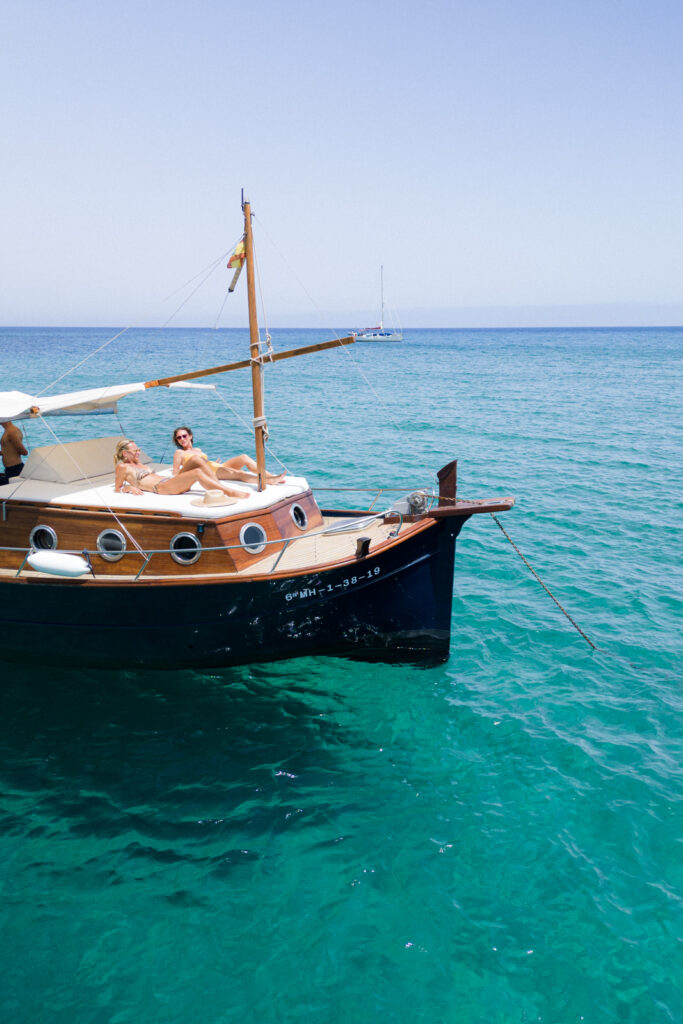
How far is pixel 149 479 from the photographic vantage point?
430 inches

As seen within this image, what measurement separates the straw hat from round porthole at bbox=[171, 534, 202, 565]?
535 mm

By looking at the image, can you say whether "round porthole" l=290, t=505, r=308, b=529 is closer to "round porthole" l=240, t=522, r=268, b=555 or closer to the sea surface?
"round porthole" l=240, t=522, r=268, b=555

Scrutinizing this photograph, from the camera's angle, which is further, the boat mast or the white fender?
the boat mast

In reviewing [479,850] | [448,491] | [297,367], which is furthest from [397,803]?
[297,367]

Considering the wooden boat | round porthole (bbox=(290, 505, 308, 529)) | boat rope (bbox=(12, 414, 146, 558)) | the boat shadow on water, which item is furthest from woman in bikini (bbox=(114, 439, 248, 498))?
the boat shadow on water

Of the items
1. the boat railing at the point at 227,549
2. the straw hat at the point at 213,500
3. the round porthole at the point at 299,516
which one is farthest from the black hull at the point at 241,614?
the round porthole at the point at 299,516

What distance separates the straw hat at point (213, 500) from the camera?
10.0 m

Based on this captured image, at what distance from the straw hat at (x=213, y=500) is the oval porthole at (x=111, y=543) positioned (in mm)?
1172

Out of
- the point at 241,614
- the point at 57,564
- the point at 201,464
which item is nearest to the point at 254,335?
the point at 201,464

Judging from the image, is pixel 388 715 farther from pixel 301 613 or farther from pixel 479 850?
pixel 479 850

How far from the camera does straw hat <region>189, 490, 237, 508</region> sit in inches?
394

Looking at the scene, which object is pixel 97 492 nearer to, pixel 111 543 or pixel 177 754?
pixel 111 543

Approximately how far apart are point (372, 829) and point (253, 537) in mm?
4377

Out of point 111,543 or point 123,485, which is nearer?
point 111,543
